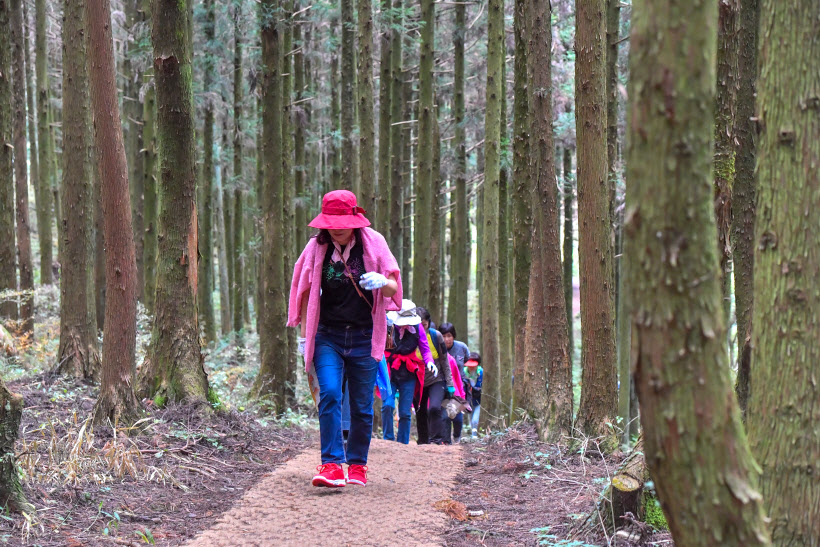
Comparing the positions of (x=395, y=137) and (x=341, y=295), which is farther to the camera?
(x=395, y=137)

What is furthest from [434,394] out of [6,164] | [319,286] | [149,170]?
[149,170]

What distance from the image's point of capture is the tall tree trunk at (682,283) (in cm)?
226

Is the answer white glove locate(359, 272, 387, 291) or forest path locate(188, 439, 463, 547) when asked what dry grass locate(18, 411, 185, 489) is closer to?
forest path locate(188, 439, 463, 547)

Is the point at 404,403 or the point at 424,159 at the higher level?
the point at 424,159

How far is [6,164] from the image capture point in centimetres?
1039

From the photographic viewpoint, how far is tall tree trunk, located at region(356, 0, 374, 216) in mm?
13312

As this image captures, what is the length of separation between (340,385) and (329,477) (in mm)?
727

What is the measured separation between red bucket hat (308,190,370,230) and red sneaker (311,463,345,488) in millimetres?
1906

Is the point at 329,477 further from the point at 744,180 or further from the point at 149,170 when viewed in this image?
the point at 149,170

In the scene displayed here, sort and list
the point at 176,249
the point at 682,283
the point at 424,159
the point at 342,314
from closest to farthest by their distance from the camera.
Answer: the point at 682,283
the point at 342,314
the point at 176,249
the point at 424,159

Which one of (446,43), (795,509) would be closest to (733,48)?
(795,509)

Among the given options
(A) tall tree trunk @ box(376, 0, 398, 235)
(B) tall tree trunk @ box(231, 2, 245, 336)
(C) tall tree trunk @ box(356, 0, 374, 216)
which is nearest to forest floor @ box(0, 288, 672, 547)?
(C) tall tree trunk @ box(356, 0, 374, 216)

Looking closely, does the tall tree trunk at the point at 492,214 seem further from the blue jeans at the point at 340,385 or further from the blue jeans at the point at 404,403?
the blue jeans at the point at 340,385

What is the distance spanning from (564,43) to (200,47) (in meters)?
9.38
